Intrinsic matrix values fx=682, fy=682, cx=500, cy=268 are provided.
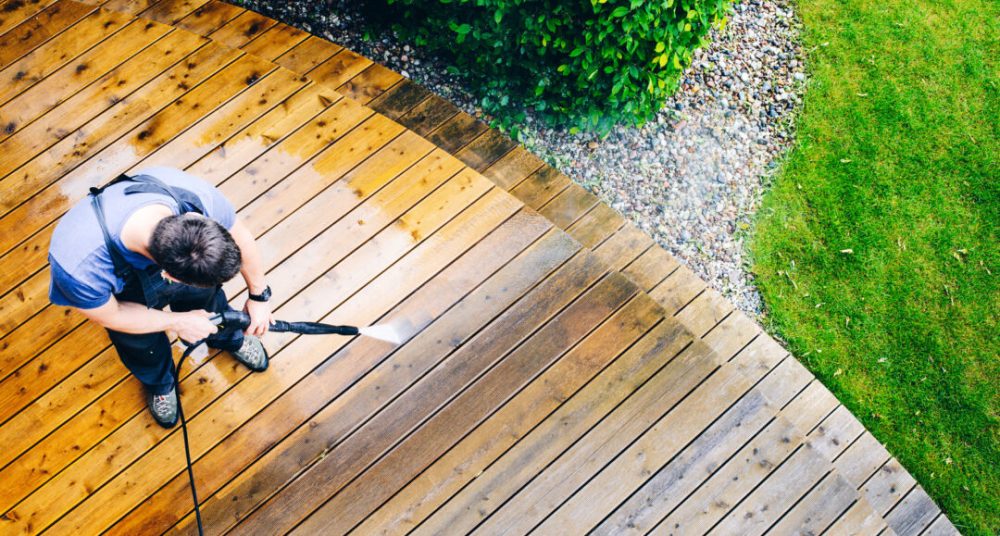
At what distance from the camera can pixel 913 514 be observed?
3820 mm

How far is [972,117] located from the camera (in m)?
5.31

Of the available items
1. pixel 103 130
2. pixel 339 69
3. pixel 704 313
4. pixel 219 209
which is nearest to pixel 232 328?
pixel 219 209

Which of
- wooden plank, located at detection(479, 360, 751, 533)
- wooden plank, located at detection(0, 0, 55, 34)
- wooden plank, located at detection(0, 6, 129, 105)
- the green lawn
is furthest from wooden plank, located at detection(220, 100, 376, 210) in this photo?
the green lawn

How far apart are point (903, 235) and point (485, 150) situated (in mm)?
3197

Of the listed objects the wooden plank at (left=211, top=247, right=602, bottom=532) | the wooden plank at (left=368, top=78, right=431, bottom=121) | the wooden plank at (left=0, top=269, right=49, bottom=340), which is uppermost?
the wooden plank at (left=0, top=269, right=49, bottom=340)

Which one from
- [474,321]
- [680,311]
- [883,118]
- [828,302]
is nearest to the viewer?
[474,321]

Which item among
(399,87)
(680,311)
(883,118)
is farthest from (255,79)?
(883,118)

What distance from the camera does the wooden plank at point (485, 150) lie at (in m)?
4.07

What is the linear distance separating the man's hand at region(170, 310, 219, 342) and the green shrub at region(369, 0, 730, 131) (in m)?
2.14

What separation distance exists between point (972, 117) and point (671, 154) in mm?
2483

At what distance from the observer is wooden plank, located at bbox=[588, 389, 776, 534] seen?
3232 mm

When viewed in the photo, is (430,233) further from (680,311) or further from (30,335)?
(30,335)

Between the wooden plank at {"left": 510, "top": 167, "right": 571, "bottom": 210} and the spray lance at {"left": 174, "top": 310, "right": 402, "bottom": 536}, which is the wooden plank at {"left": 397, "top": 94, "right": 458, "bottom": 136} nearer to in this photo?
the wooden plank at {"left": 510, "top": 167, "right": 571, "bottom": 210}

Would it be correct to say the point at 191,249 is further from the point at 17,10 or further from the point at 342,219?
the point at 17,10
